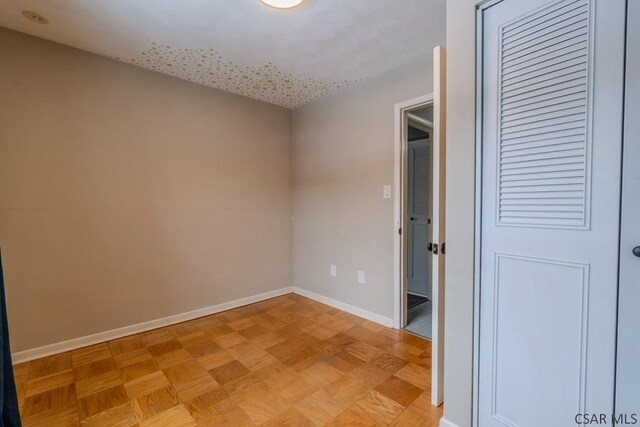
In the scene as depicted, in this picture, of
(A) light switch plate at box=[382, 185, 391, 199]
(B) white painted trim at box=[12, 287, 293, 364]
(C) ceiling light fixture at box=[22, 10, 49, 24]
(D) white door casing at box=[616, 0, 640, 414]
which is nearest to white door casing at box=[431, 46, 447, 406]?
(D) white door casing at box=[616, 0, 640, 414]

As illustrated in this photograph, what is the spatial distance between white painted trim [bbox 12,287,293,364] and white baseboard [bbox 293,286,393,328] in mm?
431

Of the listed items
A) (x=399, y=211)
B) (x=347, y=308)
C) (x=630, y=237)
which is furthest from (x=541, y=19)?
(x=347, y=308)

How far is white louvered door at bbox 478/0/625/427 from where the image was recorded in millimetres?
959

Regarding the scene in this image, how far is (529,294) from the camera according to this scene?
1127 millimetres

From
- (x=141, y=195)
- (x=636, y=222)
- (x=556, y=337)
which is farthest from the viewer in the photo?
(x=141, y=195)

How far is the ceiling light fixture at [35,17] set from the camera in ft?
5.91

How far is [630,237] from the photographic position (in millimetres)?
920

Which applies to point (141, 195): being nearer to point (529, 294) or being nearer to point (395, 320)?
point (395, 320)

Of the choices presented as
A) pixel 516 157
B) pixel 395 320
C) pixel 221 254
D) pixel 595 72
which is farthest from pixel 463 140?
pixel 221 254

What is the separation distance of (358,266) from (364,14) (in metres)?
2.14

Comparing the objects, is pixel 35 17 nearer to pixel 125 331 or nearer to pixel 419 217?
pixel 125 331

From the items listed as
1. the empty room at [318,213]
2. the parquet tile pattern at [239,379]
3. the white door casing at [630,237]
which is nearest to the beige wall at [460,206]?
the empty room at [318,213]

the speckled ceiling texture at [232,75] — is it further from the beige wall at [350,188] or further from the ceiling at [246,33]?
the beige wall at [350,188]

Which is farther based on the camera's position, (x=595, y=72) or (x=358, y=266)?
(x=358, y=266)
